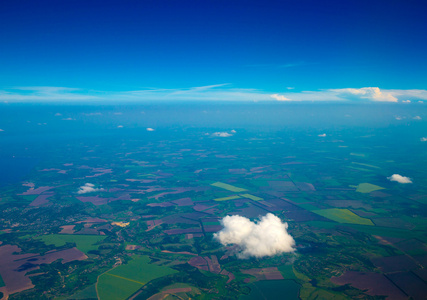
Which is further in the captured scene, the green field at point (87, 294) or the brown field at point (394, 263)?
the brown field at point (394, 263)

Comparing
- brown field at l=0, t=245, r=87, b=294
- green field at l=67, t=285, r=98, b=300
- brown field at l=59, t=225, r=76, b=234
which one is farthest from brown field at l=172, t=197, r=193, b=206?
green field at l=67, t=285, r=98, b=300

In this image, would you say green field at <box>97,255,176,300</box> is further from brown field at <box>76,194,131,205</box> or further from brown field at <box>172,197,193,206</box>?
brown field at <box>76,194,131,205</box>

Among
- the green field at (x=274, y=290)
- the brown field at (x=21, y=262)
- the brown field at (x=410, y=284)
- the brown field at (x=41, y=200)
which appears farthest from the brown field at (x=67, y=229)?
the brown field at (x=410, y=284)

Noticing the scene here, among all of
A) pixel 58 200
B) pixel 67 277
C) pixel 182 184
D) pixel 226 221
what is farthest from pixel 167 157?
pixel 67 277

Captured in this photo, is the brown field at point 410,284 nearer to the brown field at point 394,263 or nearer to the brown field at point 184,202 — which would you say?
the brown field at point 394,263

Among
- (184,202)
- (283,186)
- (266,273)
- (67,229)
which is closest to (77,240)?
(67,229)

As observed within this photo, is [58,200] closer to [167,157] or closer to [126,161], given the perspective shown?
[126,161]

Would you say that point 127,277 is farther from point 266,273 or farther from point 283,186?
point 283,186
